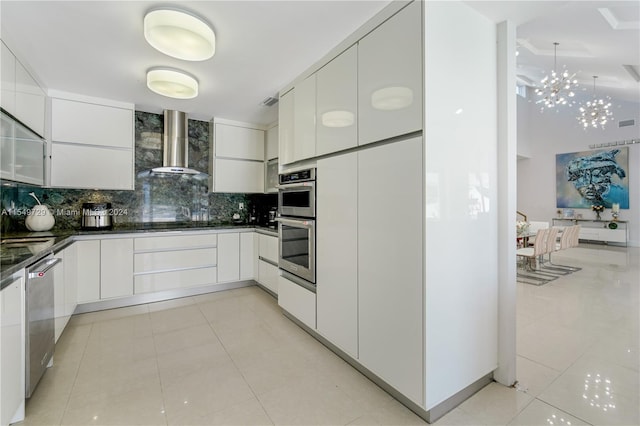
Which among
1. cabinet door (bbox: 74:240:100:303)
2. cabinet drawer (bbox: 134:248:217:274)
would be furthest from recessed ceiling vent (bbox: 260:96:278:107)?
cabinet door (bbox: 74:240:100:303)

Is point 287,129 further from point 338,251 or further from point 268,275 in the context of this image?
point 268,275

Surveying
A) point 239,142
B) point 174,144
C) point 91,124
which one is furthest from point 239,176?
point 91,124

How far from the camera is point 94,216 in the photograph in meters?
3.29

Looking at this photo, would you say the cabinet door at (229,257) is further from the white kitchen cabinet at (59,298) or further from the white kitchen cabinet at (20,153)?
the white kitchen cabinet at (20,153)

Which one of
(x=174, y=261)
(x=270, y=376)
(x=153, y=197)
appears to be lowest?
(x=270, y=376)

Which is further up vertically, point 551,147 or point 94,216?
point 551,147

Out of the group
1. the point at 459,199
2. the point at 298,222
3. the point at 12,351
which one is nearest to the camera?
the point at 12,351

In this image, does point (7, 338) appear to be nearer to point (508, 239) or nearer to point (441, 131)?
point (441, 131)

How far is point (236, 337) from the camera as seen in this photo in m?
2.53

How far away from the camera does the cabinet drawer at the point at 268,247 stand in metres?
3.43

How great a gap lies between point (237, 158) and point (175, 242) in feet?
4.99

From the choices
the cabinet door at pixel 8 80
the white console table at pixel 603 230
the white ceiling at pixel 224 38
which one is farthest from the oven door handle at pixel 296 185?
the white console table at pixel 603 230

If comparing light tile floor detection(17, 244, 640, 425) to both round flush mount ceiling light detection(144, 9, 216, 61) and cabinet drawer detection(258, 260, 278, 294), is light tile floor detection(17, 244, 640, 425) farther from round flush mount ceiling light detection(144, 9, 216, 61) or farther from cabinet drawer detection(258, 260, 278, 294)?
round flush mount ceiling light detection(144, 9, 216, 61)

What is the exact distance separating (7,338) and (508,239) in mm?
2830
